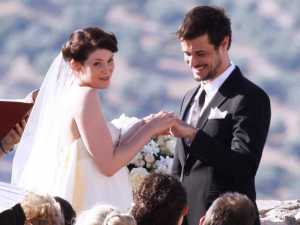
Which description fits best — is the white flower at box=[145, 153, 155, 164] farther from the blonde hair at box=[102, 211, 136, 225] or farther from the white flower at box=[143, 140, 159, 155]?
the blonde hair at box=[102, 211, 136, 225]

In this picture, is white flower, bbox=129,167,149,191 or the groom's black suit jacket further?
white flower, bbox=129,167,149,191

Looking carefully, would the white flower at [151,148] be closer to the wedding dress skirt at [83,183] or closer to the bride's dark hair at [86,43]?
the wedding dress skirt at [83,183]

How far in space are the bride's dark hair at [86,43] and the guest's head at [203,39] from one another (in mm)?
336

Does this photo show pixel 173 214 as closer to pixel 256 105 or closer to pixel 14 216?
pixel 14 216

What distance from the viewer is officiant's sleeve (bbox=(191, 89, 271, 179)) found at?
593cm

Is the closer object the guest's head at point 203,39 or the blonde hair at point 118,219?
the blonde hair at point 118,219

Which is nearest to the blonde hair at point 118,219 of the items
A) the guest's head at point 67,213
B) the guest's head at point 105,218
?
the guest's head at point 105,218

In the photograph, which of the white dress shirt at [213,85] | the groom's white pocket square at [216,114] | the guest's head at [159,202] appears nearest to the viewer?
the guest's head at [159,202]

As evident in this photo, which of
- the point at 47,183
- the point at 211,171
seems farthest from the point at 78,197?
the point at 211,171

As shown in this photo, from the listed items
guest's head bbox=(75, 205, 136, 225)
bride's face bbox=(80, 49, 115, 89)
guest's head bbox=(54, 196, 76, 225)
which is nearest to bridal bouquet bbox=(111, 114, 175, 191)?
bride's face bbox=(80, 49, 115, 89)

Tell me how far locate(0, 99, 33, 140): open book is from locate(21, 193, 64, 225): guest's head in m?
1.12

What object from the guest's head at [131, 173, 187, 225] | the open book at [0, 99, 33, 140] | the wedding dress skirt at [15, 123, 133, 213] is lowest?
the guest's head at [131, 173, 187, 225]

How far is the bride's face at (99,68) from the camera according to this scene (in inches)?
242

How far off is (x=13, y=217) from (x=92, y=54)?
1.49m
